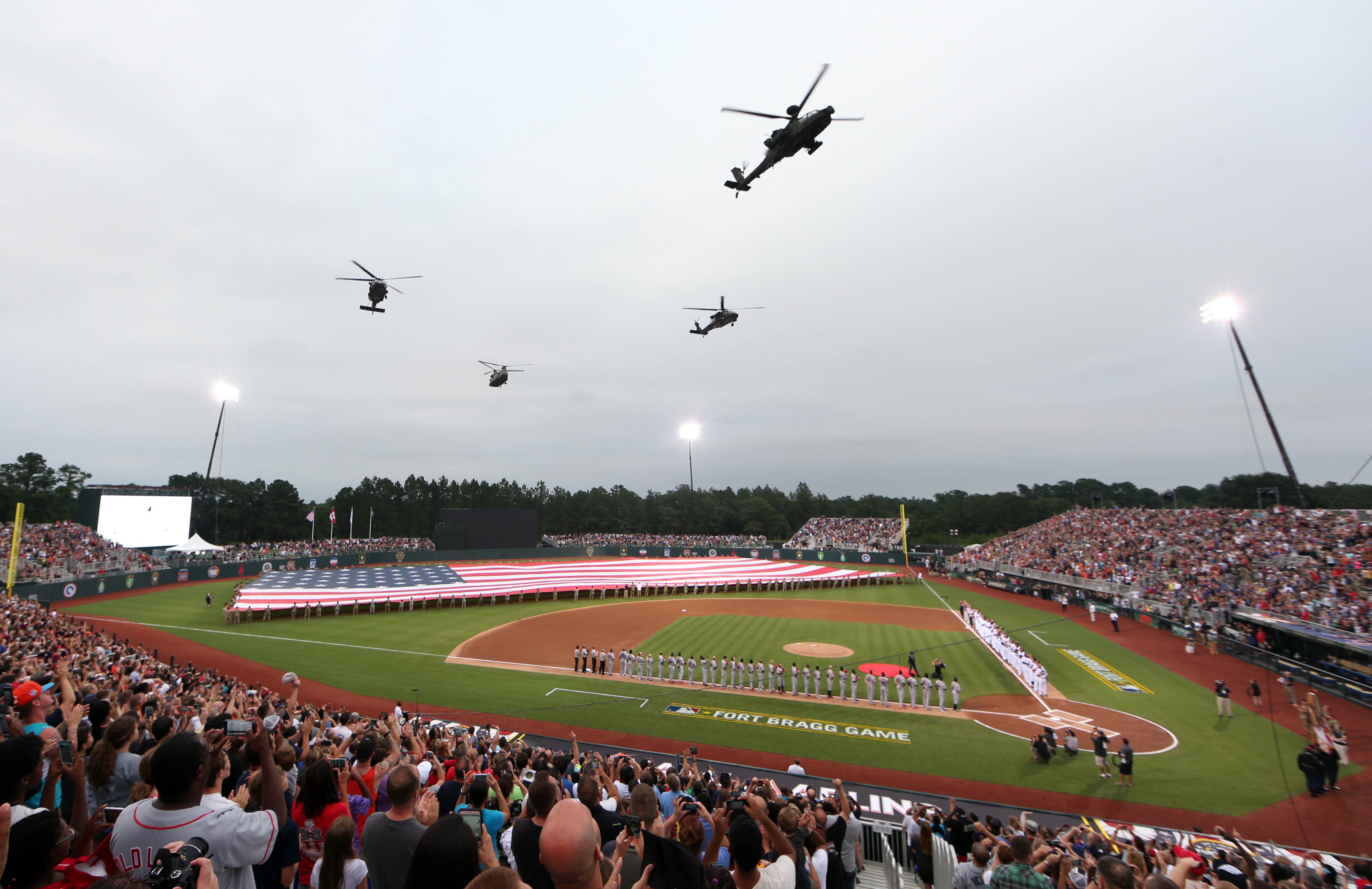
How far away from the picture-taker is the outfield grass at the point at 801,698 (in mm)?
15852

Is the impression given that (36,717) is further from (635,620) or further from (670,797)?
(635,620)

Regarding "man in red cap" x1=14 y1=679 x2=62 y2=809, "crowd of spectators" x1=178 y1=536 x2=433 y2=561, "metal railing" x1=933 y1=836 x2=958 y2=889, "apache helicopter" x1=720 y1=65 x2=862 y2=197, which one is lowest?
"metal railing" x1=933 y1=836 x2=958 y2=889

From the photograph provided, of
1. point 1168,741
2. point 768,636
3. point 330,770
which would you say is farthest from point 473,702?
point 1168,741

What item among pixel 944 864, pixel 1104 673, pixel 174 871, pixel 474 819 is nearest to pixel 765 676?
pixel 1104 673

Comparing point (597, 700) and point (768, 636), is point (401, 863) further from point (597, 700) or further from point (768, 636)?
point (768, 636)

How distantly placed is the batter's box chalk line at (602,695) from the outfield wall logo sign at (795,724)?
52.9 inches

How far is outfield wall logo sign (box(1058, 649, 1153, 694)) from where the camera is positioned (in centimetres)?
2298

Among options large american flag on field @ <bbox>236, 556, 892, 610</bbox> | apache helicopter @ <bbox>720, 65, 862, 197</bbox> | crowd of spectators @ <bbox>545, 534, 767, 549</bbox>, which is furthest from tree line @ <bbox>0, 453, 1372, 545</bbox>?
apache helicopter @ <bbox>720, 65, 862, 197</bbox>

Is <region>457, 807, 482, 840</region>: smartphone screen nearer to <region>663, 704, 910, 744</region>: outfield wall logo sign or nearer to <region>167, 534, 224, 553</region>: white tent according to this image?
<region>663, 704, 910, 744</region>: outfield wall logo sign

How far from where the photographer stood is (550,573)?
49.6 meters

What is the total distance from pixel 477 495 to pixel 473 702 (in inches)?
3668

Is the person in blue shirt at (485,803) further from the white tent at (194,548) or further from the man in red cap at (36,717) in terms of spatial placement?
the white tent at (194,548)

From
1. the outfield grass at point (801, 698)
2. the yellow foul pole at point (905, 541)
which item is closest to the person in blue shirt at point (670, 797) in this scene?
the outfield grass at point (801, 698)

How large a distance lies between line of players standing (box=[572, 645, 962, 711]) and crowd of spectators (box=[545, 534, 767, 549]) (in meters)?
44.2
